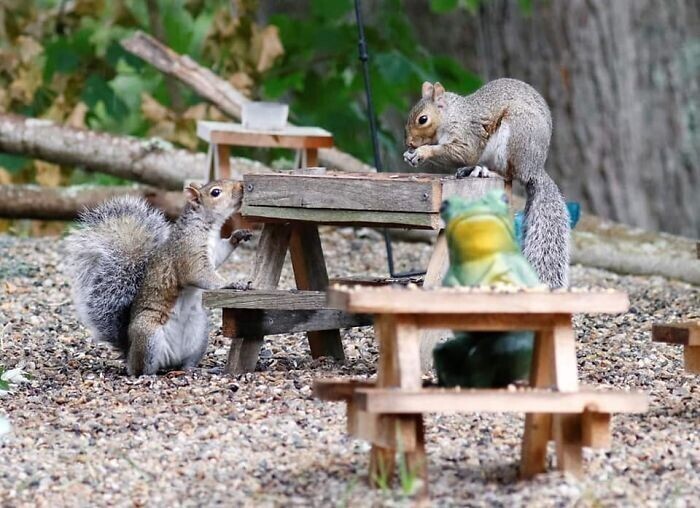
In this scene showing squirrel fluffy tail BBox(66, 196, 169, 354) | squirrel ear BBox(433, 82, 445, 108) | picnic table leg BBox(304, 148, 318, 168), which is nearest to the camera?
squirrel fluffy tail BBox(66, 196, 169, 354)

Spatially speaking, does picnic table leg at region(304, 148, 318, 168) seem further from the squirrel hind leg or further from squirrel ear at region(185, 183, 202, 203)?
the squirrel hind leg

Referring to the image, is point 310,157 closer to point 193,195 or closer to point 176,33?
point 193,195

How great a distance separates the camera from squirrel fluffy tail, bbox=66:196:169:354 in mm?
4547

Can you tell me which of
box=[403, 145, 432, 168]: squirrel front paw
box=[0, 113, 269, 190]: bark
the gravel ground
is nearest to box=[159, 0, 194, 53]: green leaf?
box=[0, 113, 269, 190]: bark

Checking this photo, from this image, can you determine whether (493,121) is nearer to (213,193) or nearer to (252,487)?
(213,193)

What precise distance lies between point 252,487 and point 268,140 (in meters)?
2.72

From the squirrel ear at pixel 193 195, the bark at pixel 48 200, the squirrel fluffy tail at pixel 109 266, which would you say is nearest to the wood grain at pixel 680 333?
the squirrel ear at pixel 193 195

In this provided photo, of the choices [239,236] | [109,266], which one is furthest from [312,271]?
[109,266]

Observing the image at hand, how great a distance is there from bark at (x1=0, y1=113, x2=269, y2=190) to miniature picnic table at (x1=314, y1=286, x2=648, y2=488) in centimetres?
456

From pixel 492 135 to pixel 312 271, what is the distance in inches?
33.7

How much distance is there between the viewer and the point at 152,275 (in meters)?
4.49

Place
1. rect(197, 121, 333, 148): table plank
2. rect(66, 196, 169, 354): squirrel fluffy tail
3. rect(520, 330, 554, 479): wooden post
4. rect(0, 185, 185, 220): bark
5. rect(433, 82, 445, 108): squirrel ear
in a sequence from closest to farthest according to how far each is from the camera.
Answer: rect(520, 330, 554, 479): wooden post → rect(66, 196, 169, 354): squirrel fluffy tail → rect(433, 82, 445, 108): squirrel ear → rect(197, 121, 333, 148): table plank → rect(0, 185, 185, 220): bark

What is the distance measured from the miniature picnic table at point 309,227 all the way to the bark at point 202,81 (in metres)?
2.50

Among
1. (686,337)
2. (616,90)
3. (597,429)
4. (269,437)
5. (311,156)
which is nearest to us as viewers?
(597,429)
